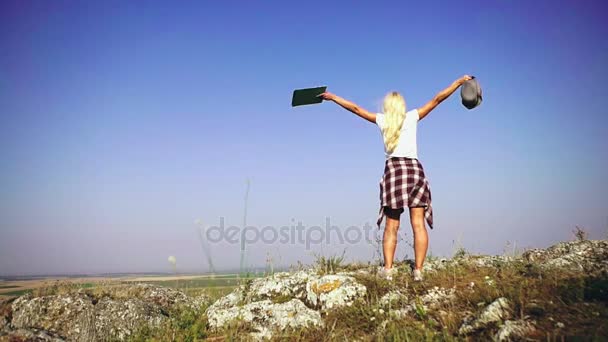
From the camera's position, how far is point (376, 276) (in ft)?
20.6

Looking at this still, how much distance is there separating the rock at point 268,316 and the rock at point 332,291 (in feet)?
0.74

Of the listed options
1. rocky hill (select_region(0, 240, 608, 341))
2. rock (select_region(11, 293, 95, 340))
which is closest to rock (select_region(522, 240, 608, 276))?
rocky hill (select_region(0, 240, 608, 341))

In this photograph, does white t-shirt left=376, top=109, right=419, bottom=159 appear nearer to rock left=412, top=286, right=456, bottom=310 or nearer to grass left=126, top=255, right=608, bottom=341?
grass left=126, top=255, right=608, bottom=341

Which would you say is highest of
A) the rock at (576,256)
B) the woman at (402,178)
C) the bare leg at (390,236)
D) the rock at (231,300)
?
the woman at (402,178)

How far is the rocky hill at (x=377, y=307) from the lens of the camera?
158 inches

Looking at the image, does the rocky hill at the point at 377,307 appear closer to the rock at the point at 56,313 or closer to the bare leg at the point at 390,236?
the rock at the point at 56,313

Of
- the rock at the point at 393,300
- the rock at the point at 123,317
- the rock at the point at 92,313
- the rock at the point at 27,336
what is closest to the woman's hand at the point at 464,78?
the rock at the point at 393,300

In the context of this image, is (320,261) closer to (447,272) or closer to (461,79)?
(447,272)

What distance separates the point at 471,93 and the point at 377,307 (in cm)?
345

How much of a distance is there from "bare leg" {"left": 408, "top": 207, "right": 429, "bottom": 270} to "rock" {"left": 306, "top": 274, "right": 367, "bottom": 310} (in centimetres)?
102

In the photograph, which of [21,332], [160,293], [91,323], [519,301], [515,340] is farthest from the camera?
[160,293]

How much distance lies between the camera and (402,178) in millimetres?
6141

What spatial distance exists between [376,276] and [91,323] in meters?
5.12

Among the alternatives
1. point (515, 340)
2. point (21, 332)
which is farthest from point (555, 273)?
point (21, 332)
